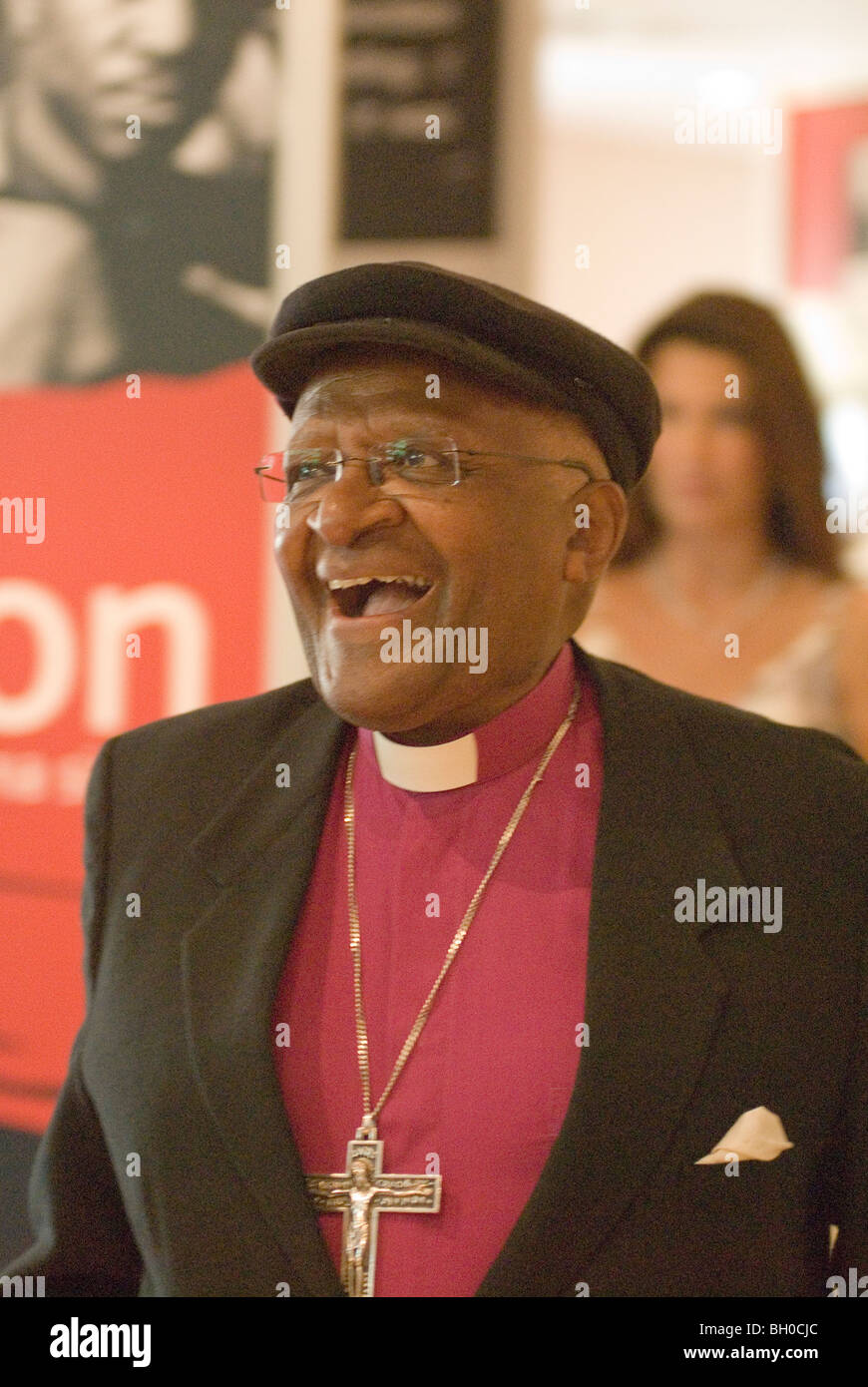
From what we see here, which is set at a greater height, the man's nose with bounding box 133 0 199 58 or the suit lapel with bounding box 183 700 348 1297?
the man's nose with bounding box 133 0 199 58

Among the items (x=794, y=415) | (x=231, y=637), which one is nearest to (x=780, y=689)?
(x=794, y=415)

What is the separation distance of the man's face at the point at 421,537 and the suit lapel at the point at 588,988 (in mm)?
157

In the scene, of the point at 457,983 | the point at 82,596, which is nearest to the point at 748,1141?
the point at 457,983

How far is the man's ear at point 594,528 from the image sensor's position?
4.15 ft

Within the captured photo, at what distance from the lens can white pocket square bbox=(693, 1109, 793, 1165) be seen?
1159 mm

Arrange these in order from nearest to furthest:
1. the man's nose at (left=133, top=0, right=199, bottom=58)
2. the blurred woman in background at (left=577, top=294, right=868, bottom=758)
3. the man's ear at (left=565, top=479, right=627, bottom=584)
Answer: the man's ear at (left=565, top=479, right=627, bottom=584)
the man's nose at (left=133, top=0, right=199, bottom=58)
the blurred woman in background at (left=577, top=294, right=868, bottom=758)

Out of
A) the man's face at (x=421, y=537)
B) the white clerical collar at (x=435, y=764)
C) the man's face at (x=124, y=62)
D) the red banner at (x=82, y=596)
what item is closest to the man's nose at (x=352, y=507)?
the man's face at (x=421, y=537)

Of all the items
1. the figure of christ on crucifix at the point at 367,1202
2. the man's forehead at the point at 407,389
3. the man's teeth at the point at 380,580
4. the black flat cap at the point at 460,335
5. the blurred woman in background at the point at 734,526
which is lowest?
the figure of christ on crucifix at the point at 367,1202

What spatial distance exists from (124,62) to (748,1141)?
174 cm

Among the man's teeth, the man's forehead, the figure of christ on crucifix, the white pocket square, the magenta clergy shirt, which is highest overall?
the man's forehead

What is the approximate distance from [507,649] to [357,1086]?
37cm

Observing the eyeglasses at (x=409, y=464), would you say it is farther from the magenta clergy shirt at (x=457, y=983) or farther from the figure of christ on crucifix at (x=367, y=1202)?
the figure of christ on crucifix at (x=367, y=1202)

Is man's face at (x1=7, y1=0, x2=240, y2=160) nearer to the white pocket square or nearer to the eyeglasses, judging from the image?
the eyeglasses

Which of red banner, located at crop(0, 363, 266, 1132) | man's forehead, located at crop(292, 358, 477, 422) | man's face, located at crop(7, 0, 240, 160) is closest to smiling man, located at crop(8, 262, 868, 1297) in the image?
man's forehead, located at crop(292, 358, 477, 422)
